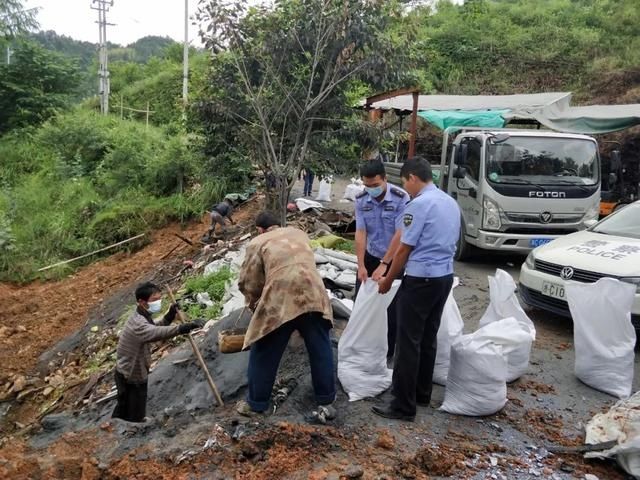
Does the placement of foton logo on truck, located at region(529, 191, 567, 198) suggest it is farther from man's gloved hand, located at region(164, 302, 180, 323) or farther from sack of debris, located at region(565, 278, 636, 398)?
man's gloved hand, located at region(164, 302, 180, 323)

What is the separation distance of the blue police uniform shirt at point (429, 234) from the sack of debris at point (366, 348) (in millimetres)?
498

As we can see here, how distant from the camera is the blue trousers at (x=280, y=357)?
150 inches

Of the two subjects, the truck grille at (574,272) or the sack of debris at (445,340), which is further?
the truck grille at (574,272)

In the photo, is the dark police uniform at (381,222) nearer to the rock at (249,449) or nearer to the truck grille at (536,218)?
the rock at (249,449)

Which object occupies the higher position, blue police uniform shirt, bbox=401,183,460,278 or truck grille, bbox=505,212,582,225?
blue police uniform shirt, bbox=401,183,460,278

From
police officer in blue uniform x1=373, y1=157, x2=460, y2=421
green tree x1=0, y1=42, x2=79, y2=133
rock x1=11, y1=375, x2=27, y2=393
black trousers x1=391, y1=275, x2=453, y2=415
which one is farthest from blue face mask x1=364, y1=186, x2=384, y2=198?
green tree x1=0, y1=42, x2=79, y2=133

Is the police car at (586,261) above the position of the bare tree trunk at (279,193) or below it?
below

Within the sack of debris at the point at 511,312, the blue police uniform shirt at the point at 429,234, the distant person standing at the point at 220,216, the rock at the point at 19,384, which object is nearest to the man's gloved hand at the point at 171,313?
the blue police uniform shirt at the point at 429,234

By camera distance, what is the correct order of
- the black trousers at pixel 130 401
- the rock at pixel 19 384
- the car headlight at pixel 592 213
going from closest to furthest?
the black trousers at pixel 130 401, the rock at pixel 19 384, the car headlight at pixel 592 213

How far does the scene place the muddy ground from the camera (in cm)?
331

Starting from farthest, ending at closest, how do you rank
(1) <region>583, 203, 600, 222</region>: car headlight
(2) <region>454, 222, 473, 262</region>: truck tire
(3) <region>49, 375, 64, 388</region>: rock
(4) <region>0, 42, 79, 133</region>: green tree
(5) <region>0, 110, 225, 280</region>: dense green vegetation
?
(4) <region>0, 42, 79, 133</region>: green tree, (5) <region>0, 110, 225, 280</region>: dense green vegetation, (2) <region>454, 222, 473, 262</region>: truck tire, (1) <region>583, 203, 600, 222</region>: car headlight, (3) <region>49, 375, 64, 388</region>: rock

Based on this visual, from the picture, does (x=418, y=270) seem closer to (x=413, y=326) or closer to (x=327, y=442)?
(x=413, y=326)

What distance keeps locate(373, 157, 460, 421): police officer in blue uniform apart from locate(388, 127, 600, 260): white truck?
14.1 feet

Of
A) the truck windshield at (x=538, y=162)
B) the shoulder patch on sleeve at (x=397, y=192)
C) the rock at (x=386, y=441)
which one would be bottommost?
the rock at (x=386, y=441)
